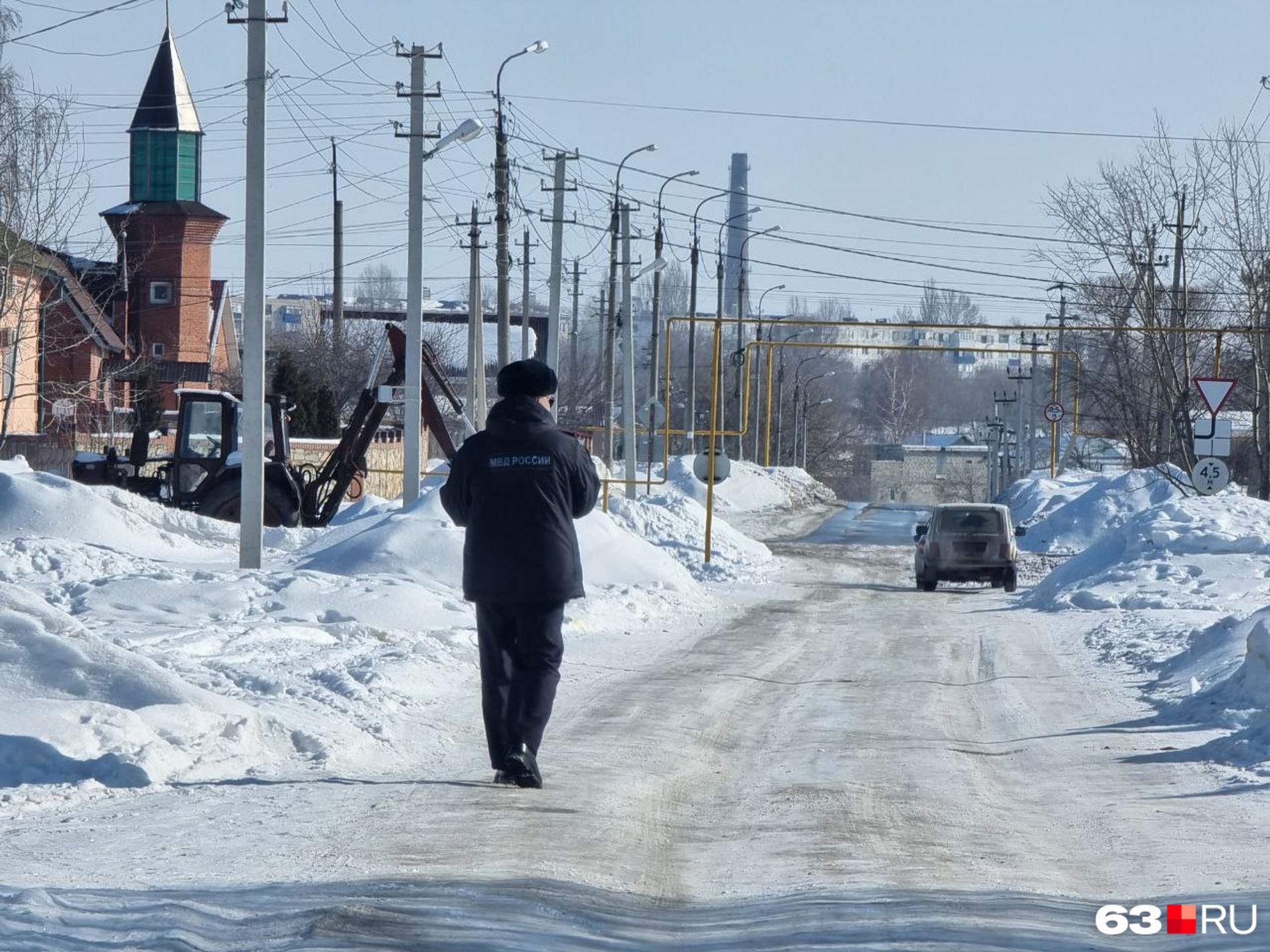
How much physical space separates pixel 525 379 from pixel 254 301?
10552 millimetres

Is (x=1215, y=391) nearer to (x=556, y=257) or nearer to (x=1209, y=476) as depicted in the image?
(x=1209, y=476)

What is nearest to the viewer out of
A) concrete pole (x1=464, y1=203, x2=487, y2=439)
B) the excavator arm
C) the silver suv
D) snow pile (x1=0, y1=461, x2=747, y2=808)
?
snow pile (x1=0, y1=461, x2=747, y2=808)

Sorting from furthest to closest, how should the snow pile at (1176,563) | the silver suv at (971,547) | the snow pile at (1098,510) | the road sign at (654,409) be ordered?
the snow pile at (1098,510) < the road sign at (654,409) < the silver suv at (971,547) < the snow pile at (1176,563)

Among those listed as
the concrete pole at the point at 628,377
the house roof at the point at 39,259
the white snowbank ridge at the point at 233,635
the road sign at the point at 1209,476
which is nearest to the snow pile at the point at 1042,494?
the concrete pole at the point at 628,377

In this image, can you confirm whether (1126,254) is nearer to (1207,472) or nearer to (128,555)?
(1207,472)

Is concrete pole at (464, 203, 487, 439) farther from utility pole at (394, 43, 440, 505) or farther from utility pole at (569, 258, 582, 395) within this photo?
utility pole at (569, 258, 582, 395)

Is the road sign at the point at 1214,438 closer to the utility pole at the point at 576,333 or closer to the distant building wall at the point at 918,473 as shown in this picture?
the utility pole at the point at 576,333

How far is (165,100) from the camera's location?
64.0 meters

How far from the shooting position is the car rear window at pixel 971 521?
26891 mm

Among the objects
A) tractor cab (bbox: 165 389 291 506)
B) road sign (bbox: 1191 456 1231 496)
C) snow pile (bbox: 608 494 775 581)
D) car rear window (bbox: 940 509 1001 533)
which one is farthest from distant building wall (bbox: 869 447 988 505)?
tractor cab (bbox: 165 389 291 506)

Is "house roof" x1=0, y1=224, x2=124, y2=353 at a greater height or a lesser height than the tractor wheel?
greater

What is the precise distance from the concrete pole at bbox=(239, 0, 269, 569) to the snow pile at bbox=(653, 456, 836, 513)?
34452mm

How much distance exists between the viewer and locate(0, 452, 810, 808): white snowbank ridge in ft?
25.0

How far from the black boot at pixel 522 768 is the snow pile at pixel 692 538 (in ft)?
65.9
